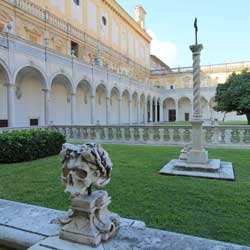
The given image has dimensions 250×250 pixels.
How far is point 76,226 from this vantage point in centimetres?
175

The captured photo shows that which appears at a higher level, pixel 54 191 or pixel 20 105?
pixel 20 105

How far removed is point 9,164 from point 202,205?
19.0 feet

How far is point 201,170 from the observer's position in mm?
5609

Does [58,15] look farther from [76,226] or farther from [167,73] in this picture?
[167,73]

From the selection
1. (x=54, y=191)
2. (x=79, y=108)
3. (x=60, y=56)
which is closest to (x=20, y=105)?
(x=60, y=56)

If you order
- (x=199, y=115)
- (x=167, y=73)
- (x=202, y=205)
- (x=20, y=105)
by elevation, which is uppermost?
(x=167, y=73)

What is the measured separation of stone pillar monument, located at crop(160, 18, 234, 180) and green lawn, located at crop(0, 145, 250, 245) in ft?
1.01

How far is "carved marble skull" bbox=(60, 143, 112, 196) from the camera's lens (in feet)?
5.58

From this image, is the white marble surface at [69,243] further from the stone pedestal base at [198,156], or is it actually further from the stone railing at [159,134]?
the stone railing at [159,134]

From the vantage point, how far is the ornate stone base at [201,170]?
5309 mm

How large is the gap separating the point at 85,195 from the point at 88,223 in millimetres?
198

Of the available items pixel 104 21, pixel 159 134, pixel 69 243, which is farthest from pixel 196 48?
pixel 104 21

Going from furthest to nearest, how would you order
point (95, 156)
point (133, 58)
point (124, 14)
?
point (133, 58)
point (124, 14)
point (95, 156)

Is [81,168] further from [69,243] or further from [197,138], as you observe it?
[197,138]
